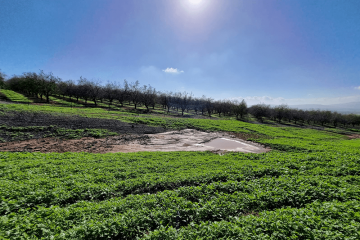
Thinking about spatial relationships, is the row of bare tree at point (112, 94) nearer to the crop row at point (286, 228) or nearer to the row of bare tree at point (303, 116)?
the row of bare tree at point (303, 116)

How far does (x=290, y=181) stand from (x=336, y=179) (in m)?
3.60

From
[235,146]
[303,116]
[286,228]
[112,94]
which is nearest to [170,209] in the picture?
[286,228]

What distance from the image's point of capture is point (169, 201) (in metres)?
8.52

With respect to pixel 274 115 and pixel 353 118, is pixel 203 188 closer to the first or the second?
pixel 274 115

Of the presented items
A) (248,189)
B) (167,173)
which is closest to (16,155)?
(167,173)

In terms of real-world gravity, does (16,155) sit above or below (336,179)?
below

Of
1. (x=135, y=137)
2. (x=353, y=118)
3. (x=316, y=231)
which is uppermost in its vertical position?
(x=353, y=118)

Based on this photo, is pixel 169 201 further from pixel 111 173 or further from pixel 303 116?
pixel 303 116

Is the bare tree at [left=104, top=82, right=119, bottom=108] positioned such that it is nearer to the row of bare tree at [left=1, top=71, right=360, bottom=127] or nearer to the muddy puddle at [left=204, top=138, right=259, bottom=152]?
the row of bare tree at [left=1, top=71, right=360, bottom=127]

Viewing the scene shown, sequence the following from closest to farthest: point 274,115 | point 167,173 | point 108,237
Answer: point 108,237 < point 167,173 < point 274,115

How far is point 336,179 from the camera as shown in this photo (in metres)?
10.8

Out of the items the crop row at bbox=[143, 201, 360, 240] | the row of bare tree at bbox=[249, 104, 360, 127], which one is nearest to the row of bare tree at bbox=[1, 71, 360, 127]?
the row of bare tree at bbox=[249, 104, 360, 127]

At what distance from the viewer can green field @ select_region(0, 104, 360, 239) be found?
6066 millimetres

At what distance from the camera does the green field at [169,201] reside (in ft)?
19.9
